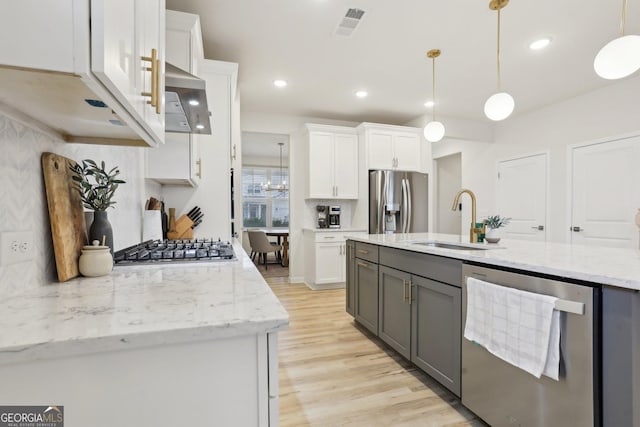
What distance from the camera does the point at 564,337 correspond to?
117cm

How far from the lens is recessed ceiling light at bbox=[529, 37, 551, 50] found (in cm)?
279

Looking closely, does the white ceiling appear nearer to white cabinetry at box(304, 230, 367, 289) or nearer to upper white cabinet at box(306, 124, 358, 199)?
upper white cabinet at box(306, 124, 358, 199)

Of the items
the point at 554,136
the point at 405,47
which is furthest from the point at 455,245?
the point at 554,136

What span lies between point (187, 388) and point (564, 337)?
4.37ft

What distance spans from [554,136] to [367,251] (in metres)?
3.63

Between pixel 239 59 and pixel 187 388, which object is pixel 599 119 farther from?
pixel 187 388

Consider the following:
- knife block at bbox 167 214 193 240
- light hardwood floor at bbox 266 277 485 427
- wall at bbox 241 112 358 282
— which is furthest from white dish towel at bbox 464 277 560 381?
wall at bbox 241 112 358 282

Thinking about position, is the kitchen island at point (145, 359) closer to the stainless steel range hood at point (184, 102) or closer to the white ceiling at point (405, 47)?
the stainless steel range hood at point (184, 102)

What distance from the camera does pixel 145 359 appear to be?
61 centimetres

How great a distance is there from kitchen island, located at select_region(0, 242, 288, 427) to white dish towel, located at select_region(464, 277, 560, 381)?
3.61 ft

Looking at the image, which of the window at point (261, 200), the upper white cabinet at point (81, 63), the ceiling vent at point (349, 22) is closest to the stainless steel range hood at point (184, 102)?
the upper white cabinet at point (81, 63)

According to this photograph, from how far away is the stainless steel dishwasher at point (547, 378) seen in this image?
109cm

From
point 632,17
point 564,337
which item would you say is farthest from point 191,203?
point 632,17

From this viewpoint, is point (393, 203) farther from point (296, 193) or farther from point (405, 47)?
point (405, 47)
